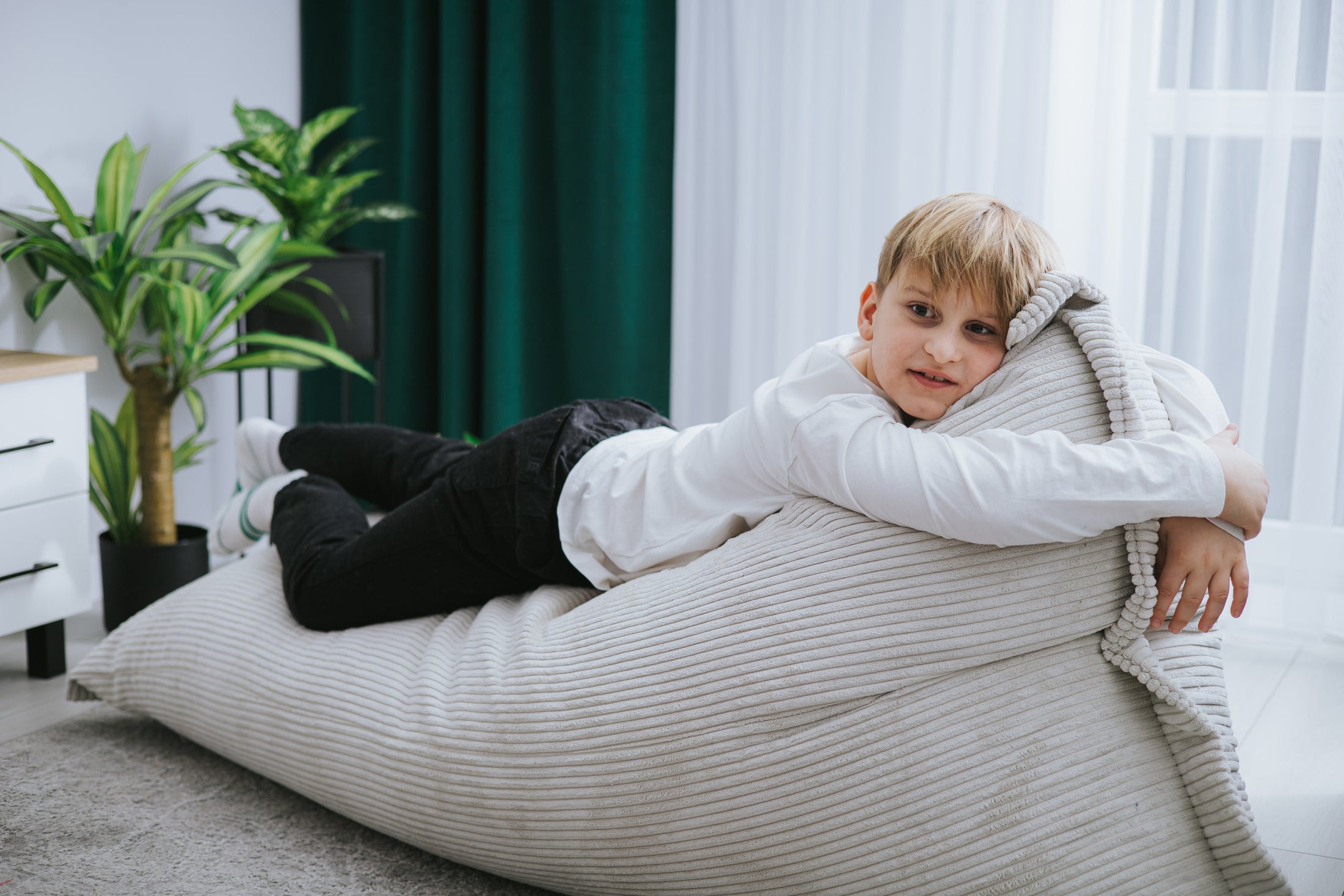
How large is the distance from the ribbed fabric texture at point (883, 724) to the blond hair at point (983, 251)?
0.03 metres

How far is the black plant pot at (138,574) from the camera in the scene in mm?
2355

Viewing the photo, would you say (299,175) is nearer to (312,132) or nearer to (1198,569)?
(312,132)

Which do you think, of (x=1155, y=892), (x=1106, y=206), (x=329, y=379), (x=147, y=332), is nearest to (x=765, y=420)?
(x=1155, y=892)

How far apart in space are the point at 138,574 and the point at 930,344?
5.74ft

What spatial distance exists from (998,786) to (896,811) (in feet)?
0.35

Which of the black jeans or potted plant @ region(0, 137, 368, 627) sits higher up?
potted plant @ region(0, 137, 368, 627)

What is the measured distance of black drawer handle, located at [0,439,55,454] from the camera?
196 cm

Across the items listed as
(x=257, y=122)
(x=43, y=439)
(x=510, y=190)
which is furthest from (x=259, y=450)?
(x=510, y=190)

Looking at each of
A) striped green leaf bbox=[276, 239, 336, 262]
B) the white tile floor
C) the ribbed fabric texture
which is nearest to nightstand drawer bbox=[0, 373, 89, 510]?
the white tile floor

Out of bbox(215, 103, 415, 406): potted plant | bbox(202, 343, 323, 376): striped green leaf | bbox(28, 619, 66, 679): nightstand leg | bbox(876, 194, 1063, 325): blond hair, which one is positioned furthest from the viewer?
bbox(215, 103, 415, 406): potted plant

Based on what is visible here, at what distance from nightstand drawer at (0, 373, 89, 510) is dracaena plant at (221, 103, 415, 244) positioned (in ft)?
2.49

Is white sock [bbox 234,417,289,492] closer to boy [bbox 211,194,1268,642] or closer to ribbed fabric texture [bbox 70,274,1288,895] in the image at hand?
Answer: boy [bbox 211,194,1268,642]

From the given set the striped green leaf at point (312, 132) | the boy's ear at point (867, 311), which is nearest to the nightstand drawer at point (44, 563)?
the striped green leaf at point (312, 132)

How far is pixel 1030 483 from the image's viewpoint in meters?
1.16
